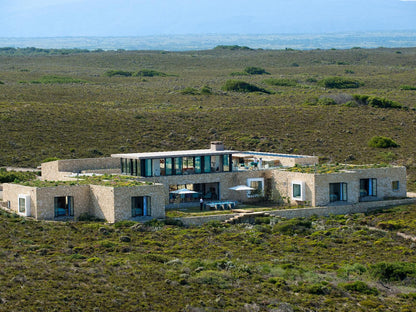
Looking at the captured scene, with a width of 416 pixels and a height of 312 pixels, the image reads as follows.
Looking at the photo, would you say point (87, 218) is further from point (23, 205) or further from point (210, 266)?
point (210, 266)

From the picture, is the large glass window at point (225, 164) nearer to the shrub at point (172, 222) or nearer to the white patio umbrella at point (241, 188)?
the white patio umbrella at point (241, 188)

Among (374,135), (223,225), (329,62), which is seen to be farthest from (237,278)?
(329,62)

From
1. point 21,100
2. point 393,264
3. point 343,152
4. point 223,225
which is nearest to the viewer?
point 393,264

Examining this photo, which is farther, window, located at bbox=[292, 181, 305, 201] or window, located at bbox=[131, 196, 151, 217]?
window, located at bbox=[292, 181, 305, 201]

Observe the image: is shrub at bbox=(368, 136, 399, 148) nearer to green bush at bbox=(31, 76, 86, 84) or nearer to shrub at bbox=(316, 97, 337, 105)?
shrub at bbox=(316, 97, 337, 105)

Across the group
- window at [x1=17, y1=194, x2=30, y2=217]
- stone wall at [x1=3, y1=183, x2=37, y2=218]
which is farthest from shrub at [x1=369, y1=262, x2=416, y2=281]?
window at [x1=17, y1=194, x2=30, y2=217]

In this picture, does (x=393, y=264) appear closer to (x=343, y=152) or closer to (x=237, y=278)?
(x=237, y=278)

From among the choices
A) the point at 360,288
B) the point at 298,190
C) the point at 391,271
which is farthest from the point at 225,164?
the point at 360,288
